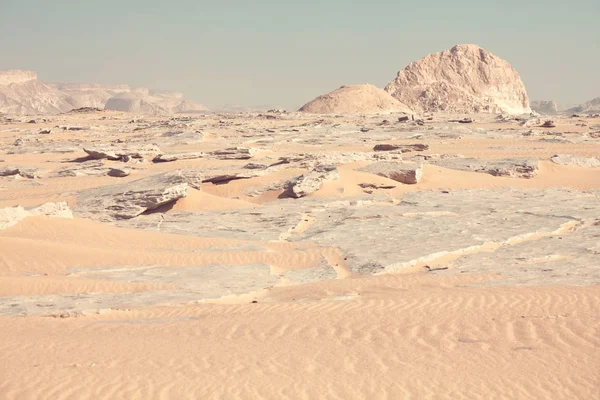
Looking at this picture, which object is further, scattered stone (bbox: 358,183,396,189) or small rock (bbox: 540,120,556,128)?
small rock (bbox: 540,120,556,128)

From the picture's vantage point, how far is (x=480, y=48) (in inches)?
4038

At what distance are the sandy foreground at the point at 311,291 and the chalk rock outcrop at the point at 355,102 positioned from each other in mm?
49836

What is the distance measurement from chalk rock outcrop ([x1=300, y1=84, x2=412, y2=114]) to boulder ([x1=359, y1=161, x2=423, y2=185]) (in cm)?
5038

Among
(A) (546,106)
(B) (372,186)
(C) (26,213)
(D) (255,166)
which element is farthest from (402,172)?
(A) (546,106)

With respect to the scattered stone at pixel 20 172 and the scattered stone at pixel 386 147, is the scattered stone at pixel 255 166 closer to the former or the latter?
the scattered stone at pixel 20 172

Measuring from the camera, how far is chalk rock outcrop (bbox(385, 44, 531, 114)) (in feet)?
292

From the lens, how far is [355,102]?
241 ft

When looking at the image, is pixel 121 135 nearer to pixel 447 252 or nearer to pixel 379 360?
pixel 447 252

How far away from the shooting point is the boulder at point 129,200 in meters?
16.8

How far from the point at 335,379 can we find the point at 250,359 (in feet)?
3.51

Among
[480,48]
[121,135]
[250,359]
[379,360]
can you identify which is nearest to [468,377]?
[379,360]

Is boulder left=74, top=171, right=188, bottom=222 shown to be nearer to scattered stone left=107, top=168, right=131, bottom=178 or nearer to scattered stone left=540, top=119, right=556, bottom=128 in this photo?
scattered stone left=107, top=168, right=131, bottom=178

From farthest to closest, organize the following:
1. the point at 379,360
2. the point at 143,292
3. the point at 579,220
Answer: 1. the point at 579,220
2. the point at 143,292
3. the point at 379,360

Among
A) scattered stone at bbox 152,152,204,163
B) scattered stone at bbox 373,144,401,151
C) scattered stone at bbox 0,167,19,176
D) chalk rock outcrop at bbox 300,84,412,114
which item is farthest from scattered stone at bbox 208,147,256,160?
chalk rock outcrop at bbox 300,84,412,114
